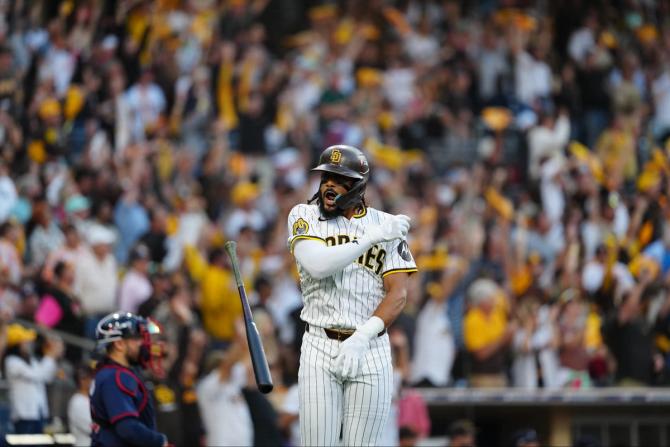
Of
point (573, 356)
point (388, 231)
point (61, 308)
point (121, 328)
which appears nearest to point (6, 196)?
point (61, 308)

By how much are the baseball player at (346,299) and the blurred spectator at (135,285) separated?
6.69 m

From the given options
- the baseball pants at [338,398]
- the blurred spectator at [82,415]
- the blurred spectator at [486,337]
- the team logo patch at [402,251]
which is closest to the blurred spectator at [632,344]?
the blurred spectator at [486,337]

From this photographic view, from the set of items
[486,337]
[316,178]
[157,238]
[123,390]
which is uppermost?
[316,178]

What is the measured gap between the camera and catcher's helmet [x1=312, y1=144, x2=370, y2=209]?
27.1 feet

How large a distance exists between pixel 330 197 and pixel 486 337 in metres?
7.56

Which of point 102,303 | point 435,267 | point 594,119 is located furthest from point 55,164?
point 594,119

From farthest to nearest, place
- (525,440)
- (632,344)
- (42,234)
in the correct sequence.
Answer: (632,344) < (42,234) < (525,440)

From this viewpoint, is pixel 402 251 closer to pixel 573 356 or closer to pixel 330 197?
pixel 330 197

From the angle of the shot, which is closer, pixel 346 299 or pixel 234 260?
pixel 346 299

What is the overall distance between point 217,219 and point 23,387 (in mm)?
5594

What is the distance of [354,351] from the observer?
7969 mm

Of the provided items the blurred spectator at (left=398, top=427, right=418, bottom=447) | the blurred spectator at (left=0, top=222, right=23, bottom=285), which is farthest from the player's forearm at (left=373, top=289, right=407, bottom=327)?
the blurred spectator at (left=0, top=222, right=23, bottom=285)

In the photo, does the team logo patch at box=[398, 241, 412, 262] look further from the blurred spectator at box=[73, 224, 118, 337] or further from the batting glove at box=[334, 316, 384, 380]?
the blurred spectator at box=[73, 224, 118, 337]

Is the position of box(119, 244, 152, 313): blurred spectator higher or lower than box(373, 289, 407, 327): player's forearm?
higher
